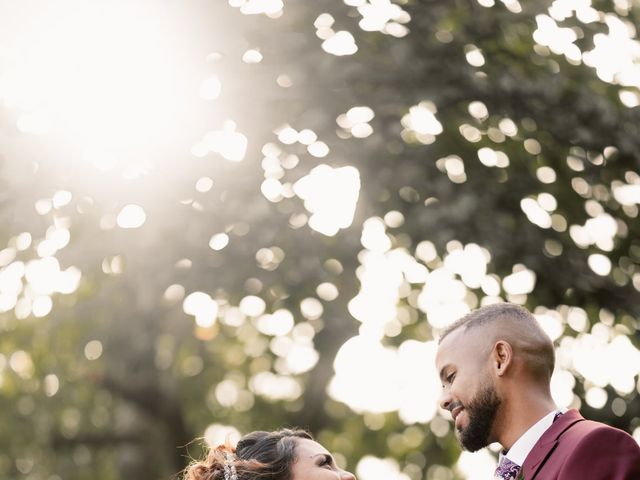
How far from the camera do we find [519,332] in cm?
482

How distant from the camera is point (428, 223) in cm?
816

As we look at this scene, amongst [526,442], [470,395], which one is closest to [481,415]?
[470,395]

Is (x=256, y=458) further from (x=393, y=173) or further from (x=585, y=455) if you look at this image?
(x=393, y=173)

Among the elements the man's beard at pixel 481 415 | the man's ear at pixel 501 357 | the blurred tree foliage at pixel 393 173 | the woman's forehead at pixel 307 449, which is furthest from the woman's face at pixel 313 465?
the blurred tree foliage at pixel 393 173

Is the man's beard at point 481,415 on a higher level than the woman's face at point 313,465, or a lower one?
higher

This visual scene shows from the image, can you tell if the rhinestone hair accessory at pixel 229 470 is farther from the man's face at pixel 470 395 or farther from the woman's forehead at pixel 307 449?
the man's face at pixel 470 395

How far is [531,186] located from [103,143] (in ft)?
9.81

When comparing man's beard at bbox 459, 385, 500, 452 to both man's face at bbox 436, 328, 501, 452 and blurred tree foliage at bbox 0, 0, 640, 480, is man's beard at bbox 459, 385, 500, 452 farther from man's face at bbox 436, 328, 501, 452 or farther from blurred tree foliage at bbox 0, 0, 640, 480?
blurred tree foliage at bbox 0, 0, 640, 480

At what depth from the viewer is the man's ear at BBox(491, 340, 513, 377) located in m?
4.68

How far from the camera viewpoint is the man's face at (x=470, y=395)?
4.64 meters

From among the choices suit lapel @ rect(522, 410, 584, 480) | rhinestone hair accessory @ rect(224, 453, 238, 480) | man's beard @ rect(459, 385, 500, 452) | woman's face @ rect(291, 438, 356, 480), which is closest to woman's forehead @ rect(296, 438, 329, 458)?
woman's face @ rect(291, 438, 356, 480)

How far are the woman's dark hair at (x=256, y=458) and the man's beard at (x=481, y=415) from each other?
1.47m

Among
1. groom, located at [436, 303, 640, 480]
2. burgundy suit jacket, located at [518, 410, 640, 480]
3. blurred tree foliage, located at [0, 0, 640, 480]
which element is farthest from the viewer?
blurred tree foliage, located at [0, 0, 640, 480]

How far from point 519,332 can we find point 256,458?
1797 mm
